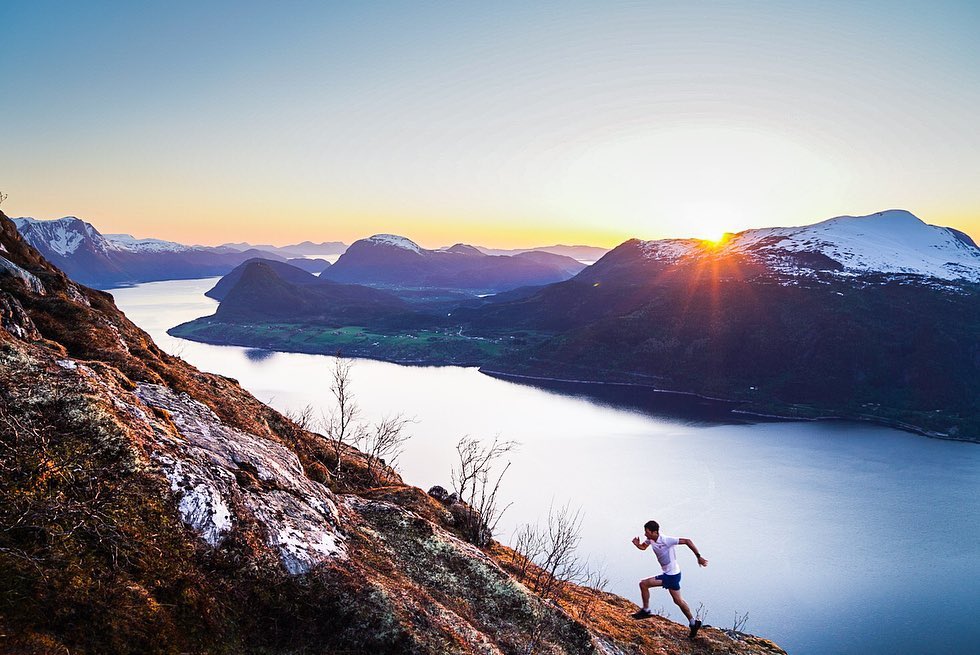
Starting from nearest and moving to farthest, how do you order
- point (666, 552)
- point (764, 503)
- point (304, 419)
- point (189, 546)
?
point (189, 546), point (666, 552), point (304, 419), point (764, 503)

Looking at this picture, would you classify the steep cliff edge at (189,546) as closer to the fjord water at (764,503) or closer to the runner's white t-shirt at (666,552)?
the runner's white t-shirt at (666,552)

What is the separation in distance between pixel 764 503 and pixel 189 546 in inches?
3514

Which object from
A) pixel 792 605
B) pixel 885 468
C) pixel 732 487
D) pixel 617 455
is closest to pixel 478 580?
pixel 792 605

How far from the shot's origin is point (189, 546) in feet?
33.1

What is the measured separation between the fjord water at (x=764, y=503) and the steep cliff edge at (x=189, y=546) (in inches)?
1810

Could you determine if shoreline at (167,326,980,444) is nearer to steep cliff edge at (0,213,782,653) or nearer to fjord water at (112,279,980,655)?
fjord water at (112,279,980,655)

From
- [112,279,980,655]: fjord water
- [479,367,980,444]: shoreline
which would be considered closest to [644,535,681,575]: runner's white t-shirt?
[112,279,980,655]: fjord water

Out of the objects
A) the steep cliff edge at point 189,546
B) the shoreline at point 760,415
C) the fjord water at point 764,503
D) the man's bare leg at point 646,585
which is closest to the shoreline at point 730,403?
the shoreline at point 760,415

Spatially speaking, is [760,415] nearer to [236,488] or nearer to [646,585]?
[646,585]

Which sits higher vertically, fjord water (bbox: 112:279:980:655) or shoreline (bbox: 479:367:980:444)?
shoreline (bbox: 479:367:980:444)

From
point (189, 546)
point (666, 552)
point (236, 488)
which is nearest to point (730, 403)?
point (666, 552)

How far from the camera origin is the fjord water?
5462 centimetres

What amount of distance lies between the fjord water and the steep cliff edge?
151ft

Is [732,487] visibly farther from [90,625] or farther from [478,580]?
[90,625]
